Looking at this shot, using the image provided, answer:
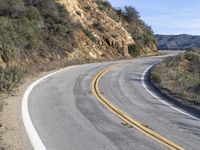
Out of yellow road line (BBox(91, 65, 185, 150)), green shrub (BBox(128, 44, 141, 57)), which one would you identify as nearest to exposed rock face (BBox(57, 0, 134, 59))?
green shrub (BBox(128, 44, 141, 57))

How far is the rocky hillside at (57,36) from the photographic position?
2400cm

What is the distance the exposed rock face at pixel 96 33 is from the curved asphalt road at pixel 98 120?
2013 cm

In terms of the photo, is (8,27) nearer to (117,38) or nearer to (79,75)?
(79,75)

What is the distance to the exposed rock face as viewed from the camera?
3988 centimetres

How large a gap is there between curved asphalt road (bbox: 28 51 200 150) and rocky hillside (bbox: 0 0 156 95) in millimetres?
2335

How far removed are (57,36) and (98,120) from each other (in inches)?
979

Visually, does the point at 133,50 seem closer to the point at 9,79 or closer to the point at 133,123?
the point at 9,79

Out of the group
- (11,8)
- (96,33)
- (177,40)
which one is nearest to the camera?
(11,8)

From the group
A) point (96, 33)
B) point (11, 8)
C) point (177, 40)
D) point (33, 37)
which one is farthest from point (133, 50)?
point (177, 40)

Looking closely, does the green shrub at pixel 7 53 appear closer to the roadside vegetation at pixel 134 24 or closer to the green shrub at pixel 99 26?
the green shrub at pixel 99 26

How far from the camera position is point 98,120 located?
11125mm

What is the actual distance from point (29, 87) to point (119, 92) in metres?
3.71

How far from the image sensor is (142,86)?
20578mm

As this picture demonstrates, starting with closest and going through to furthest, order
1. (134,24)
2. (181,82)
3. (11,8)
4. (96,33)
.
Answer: (181,82) < (11,8) < (96,33) < (134,24)
